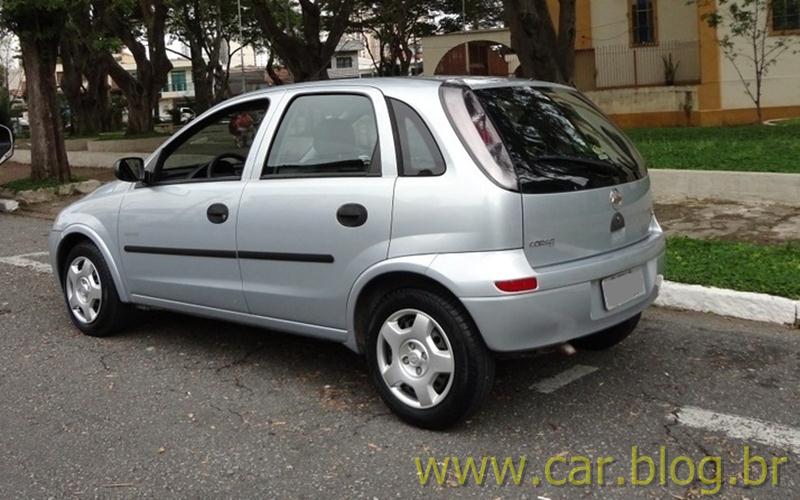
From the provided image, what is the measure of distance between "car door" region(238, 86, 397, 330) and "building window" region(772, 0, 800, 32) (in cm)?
1582

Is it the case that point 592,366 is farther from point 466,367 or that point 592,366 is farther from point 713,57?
point 713,57

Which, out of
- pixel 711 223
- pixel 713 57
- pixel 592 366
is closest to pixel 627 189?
pixel 592 366

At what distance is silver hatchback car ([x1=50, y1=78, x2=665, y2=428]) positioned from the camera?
372cm

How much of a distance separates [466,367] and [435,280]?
418 mm

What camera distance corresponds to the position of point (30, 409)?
4.43 m

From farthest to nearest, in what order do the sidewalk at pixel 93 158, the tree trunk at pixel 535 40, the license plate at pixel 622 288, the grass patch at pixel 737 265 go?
the sidewalk at pixel 93 158, the tree trunk at pixel 535 40, the grass patch at pixel 737 265, the license plate at pixel 622 288

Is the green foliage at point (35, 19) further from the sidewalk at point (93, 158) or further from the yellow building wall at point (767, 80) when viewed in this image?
the yellow building wall at point (767, 80)

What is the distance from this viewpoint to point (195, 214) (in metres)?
4.82

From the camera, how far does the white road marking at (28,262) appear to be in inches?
320

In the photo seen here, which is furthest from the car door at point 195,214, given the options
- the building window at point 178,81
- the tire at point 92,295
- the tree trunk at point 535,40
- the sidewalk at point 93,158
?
the building window at point 178,81

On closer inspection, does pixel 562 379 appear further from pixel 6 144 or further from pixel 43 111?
pixel 43 111

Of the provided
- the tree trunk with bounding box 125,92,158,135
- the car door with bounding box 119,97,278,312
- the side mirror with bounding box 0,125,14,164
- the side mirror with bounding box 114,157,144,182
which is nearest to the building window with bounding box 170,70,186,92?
the tree trunk with bounding box 125,92,158,135

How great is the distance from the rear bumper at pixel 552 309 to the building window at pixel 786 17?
1584 centimetres

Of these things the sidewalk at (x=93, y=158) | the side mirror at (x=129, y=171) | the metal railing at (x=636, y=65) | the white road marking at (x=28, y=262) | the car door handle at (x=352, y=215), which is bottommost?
the white road marking at (x=28, y=262)
